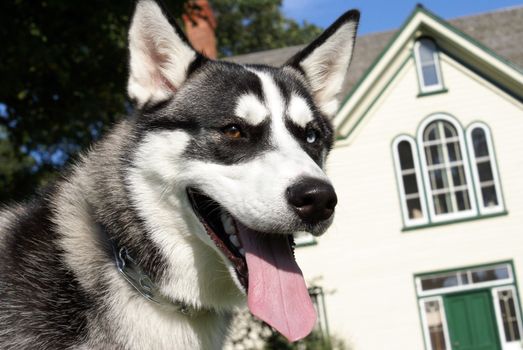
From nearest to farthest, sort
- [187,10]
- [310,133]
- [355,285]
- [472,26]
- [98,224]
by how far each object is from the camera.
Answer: [98,224], [310,133], [187,10], [355,285], [472,26]

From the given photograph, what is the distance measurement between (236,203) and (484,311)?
53.5 feet

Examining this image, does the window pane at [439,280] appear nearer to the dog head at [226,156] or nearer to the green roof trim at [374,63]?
the green roof trim at [374,63]

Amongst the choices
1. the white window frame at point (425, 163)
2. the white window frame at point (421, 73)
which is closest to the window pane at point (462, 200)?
the white window frame at point (425, 163)

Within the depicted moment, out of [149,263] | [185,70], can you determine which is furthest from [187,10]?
[149,263]

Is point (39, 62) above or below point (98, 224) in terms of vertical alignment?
above

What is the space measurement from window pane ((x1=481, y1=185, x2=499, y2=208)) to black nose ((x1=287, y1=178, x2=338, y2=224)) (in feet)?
52.7

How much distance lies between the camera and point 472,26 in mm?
22109

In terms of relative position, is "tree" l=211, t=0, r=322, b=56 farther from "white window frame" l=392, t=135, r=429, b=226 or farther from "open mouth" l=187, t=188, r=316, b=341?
"open mouth" l=187, t=188, r=316, b=341

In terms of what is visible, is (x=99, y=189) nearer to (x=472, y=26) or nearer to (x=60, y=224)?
(x=60, y=224)

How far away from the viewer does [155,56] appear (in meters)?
3.62

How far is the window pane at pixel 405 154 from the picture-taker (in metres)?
18.4

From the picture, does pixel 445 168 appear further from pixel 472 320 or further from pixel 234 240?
pixel 234 240

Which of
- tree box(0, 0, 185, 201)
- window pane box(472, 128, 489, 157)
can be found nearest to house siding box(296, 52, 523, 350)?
window pane box(472, 128, 489, 157)

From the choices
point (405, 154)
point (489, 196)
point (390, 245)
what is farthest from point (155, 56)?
point (489, 196)
